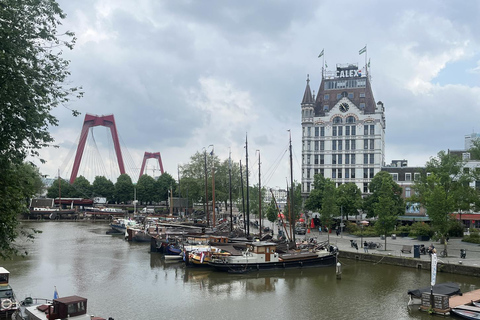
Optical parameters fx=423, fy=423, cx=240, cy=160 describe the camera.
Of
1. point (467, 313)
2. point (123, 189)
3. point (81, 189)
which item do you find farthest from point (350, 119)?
point (81, 189)

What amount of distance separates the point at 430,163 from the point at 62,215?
293 ft

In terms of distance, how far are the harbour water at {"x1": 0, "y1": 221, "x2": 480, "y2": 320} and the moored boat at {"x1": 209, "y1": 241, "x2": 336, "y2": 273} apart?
725 millimetres

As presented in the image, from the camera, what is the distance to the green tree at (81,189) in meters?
134

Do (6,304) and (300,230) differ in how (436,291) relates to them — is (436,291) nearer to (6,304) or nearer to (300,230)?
(6,304)

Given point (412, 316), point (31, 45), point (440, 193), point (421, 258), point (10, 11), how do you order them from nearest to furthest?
point (10, 11) → point (31, 45) → point (412, 316) → point (421, 258) → point (440, 193)

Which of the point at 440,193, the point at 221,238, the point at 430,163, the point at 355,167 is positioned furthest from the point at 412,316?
the point at 355,167

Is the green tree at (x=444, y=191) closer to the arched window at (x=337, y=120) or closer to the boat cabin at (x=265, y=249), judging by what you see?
the boat cabin at (x=265, y=249)

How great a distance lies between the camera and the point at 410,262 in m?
40.2

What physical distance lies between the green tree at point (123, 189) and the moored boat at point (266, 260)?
324 ft

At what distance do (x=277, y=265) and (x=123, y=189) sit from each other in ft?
335

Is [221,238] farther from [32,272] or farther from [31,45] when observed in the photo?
[31,45]

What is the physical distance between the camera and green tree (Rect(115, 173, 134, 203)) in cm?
13338

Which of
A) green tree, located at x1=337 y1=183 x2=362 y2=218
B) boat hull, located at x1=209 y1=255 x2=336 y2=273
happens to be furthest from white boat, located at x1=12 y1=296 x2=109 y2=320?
green tree, located at x1=337 y1=183 x2=362 y2=218

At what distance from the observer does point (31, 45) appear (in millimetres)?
14852
